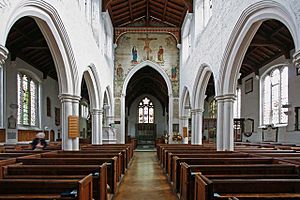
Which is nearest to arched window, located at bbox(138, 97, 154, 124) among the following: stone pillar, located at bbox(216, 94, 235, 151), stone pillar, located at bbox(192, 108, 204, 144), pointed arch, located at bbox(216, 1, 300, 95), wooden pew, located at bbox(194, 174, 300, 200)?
stone pillar, located at bbox(192, 108, 204, 144)

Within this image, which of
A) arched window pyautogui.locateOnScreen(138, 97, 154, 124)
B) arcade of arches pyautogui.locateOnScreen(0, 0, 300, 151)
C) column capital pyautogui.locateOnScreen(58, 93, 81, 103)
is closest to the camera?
arcade of arches pyautogui.locateOnScreen(0, 0, 300, 151)

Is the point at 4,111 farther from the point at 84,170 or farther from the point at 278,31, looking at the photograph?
the point at 278,31

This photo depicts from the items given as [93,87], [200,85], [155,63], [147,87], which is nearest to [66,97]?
[93,87]

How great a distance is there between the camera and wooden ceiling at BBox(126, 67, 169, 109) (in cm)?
2464

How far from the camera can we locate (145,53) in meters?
19.5

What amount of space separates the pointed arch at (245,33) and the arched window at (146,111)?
71.2ft

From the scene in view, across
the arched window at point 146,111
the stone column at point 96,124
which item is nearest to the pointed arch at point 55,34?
the stone column at point 96,124

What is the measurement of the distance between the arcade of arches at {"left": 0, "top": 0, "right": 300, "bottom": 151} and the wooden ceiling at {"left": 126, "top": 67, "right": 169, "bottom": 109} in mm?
409

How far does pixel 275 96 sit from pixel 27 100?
10886 mm

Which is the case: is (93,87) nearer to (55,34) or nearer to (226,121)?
(55,34)

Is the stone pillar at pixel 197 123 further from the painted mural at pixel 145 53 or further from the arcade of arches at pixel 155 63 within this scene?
the painted mural at pixel 145 53

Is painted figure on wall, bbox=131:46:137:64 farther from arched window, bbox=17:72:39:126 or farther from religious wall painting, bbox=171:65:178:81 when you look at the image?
arched window, bbox=17:72:39:126

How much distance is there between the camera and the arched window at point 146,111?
3089cm

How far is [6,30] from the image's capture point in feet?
15.1
